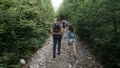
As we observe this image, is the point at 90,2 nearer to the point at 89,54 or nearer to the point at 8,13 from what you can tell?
the point at 89,54

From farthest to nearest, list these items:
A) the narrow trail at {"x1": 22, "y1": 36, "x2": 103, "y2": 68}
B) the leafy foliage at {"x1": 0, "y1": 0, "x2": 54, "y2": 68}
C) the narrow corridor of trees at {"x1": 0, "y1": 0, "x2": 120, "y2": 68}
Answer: the narrow trail at {"x1": 22, "y1": 36, "x2": 103, "y2": 68} → the leafy foliage at {"x1": 0, "y1": 0, "x2": 54, "y2": 68} → the narrow corridor of trees at {"x1": 0, "y1": 0, "x2": 120, "y2": 68}

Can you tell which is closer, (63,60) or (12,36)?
(12,36)

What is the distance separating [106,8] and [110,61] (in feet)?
7.31

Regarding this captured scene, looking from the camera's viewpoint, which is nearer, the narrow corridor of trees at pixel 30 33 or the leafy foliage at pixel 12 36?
the narrow corridor of trees at pixel 30 33

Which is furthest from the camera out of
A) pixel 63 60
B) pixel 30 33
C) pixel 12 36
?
pixel 30 33

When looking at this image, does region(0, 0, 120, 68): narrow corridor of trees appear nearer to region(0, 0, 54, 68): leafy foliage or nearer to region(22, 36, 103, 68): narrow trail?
region(0, 0, 54, 68): leafy foliage

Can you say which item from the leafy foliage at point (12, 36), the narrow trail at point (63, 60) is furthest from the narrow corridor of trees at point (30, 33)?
the narrow trail at point (63, 60)

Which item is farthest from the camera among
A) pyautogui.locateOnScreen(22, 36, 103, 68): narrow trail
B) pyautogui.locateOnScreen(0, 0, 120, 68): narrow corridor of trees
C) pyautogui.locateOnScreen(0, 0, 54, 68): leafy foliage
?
pyautogui.locateOnScreen(22, 36, 103, 68): narrow trail

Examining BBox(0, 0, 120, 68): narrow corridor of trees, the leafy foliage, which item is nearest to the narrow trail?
BBox(0, 0, 120, 68): narrow corridor of trees

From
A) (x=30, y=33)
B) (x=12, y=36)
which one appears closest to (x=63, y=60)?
(x=30, y=33)

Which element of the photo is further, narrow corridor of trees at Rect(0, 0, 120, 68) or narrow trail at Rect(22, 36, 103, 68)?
narrow trail at Rect(22, 36, 103, 68)

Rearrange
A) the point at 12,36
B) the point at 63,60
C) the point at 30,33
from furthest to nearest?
the point at 30,33 → the point at 63,60 → the point at 12,36

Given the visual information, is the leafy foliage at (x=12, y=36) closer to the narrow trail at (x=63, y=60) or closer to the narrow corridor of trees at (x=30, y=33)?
the narrow corridor of trees at (x=30, y=33)

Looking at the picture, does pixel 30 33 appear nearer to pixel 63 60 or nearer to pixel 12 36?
pixel 12 36
